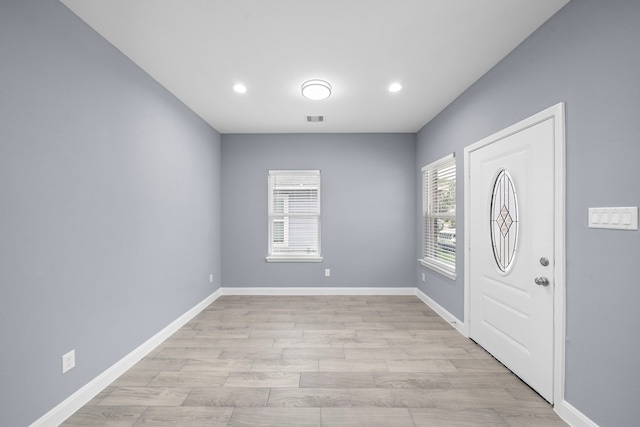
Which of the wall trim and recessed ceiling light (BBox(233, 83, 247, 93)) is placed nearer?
the wall trim

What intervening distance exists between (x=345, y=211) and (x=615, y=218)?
342 cm

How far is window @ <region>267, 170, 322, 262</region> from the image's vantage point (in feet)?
15.7

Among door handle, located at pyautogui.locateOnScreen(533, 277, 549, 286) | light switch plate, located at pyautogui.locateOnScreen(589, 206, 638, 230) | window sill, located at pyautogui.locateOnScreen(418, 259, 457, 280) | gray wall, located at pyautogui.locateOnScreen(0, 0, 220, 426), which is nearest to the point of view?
light switch plate, located at pyautogui.locateOnScreen(589, 206, 638, 230)

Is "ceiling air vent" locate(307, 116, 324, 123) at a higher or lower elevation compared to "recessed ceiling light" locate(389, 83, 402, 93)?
lower

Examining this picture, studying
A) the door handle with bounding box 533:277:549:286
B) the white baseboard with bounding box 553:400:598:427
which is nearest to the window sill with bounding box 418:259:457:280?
the door handle with bounding box 533:277:549:286

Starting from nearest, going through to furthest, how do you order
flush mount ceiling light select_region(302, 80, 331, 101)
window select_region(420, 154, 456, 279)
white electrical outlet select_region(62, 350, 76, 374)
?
1. white electrical outlet select_region(62, 350, 76, 374)
2. flush mount ceiling light select_region(302, 80, 331, 101)
3. window select_region(420, 154, 456, 279)

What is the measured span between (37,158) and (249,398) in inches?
80.2

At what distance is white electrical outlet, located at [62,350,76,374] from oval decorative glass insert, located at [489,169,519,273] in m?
3.28

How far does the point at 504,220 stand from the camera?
2.48m

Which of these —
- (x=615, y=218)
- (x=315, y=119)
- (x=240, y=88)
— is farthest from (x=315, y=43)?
(x=615, y=218)

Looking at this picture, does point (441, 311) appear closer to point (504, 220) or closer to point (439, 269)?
point (439, 269)

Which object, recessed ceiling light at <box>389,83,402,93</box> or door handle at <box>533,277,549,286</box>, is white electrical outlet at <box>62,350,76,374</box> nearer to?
door handle at <box>533,277,549,286</box>

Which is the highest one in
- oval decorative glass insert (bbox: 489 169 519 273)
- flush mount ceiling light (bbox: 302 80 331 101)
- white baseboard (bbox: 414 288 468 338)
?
flush mount ceiling light (bbox: 302 80 331 101)

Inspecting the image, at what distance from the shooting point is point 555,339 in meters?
1.90
